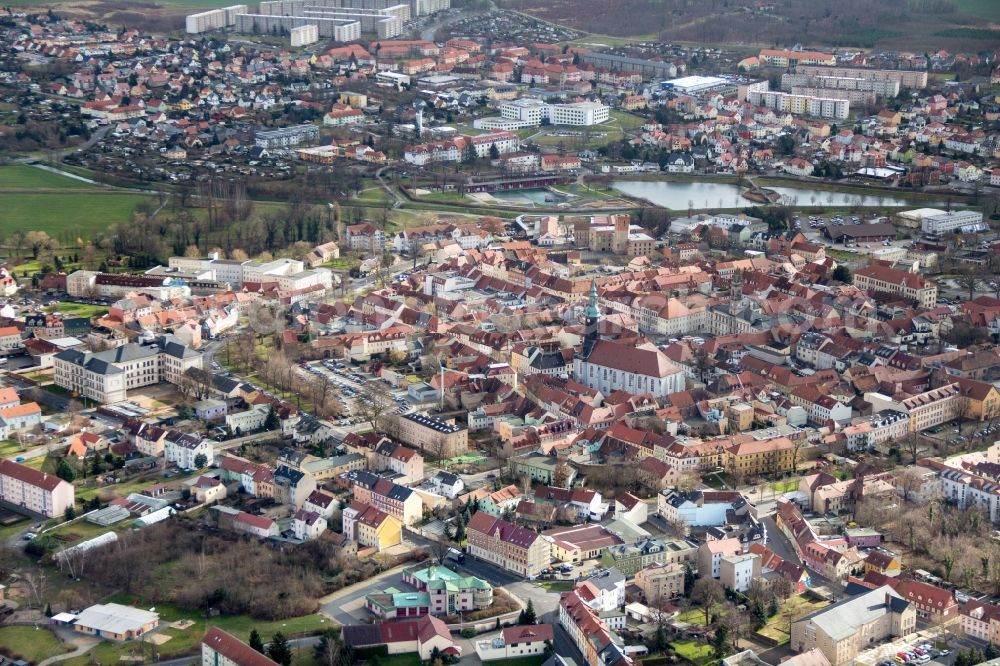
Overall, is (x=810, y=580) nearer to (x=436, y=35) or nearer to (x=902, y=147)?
(x=902, y=147)

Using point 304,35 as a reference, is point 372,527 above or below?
below

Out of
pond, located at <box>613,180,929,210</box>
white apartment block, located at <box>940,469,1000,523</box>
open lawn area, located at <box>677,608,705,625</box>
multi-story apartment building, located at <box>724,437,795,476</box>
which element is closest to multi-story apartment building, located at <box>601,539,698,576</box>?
open lawn area, located at <box>677,608,705,625</box>

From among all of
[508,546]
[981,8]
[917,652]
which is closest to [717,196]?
[508,546]

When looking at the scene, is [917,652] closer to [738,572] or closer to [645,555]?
[738,572]

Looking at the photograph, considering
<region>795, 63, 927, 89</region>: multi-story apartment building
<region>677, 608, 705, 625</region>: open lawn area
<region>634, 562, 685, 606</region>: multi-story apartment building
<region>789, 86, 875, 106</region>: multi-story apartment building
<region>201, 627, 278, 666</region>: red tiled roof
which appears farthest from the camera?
<region>795, 63, 927, 89</region>: multi-story apartment building

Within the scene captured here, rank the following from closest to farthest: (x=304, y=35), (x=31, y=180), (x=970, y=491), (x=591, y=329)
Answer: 1. (x=970, y=491)
2. (x=591, y=329)
3. (x=31, y=180)
4. (x=304, y=35)

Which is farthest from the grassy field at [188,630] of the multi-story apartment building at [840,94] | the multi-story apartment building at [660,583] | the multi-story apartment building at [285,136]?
the multi-story apartment building at [840,94]

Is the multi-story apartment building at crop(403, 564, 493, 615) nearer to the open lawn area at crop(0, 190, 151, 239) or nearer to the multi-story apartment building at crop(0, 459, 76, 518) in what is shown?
the multi-story apartment building at crop(0, 459, 76, 518)
